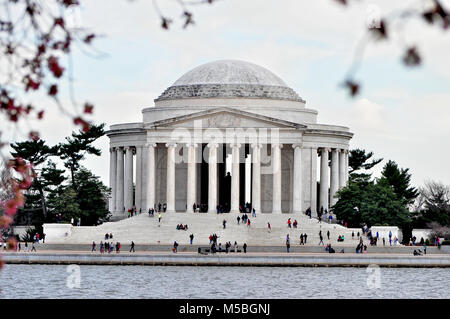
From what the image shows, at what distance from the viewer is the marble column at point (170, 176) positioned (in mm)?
117562

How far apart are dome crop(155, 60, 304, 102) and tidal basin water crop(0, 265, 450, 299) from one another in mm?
46094

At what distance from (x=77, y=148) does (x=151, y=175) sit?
43.3 feet

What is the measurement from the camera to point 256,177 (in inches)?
4594

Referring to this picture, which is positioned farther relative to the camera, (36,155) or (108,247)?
(36,155)

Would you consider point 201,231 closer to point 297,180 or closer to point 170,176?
point 170,176

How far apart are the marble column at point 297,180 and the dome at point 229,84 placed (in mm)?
9809

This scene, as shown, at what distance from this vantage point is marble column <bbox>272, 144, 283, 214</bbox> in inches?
4606

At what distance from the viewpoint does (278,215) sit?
11419 cm

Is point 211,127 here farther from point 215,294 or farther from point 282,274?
point 215,294

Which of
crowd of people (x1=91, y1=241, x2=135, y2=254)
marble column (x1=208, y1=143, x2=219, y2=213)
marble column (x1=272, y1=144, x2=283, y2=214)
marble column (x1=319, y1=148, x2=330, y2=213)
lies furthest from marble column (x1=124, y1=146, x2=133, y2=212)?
crowd of people (x1=91, y1=241, x2=135, y2=254)

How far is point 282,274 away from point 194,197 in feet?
140

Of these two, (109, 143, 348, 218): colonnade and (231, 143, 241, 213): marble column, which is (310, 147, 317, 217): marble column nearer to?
(109, 143, 348, 218): colonnade

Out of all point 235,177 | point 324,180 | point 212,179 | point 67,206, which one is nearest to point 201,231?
point 212,179
